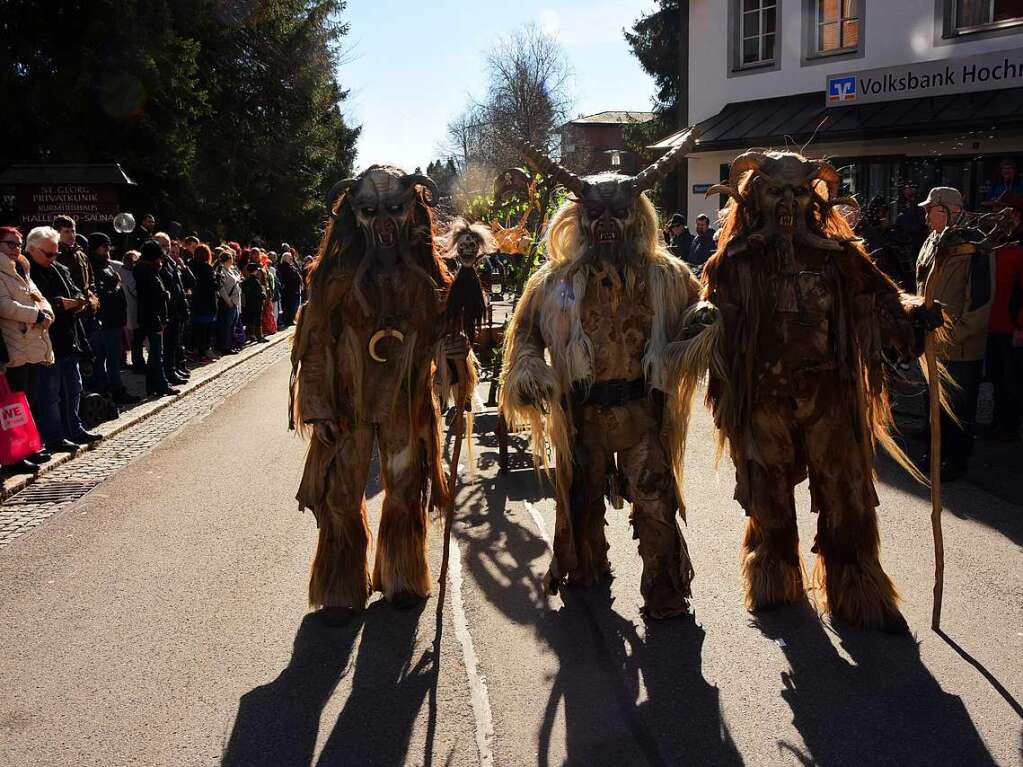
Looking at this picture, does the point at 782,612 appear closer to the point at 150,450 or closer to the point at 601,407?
the point at 601,407

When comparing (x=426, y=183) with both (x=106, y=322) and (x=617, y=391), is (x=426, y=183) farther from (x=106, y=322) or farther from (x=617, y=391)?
(x=106, y=322)

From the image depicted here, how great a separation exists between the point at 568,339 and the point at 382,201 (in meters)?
1.16

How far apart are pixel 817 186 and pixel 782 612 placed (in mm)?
2109

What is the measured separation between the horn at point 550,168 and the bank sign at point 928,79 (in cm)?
1257

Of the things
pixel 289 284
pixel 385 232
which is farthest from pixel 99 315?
pixel 289 284

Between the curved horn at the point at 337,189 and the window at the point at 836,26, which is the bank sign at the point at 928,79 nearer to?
the window at the point at 836,26

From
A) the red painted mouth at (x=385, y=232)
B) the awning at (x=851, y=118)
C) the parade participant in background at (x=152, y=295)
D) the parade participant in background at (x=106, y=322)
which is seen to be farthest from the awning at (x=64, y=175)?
the red painted mouth at (x=385, y=232)

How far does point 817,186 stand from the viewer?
469 centimetres

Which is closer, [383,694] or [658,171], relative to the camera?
[383,694]

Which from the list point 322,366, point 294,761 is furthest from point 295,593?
point 294,761

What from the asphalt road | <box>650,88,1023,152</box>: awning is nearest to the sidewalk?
the asphalt road

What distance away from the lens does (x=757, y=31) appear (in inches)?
736

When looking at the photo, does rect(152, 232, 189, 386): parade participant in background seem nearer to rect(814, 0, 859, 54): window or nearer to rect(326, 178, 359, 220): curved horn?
rect(326, 178, 359, 220): curved horn

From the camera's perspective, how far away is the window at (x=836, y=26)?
17.1m
